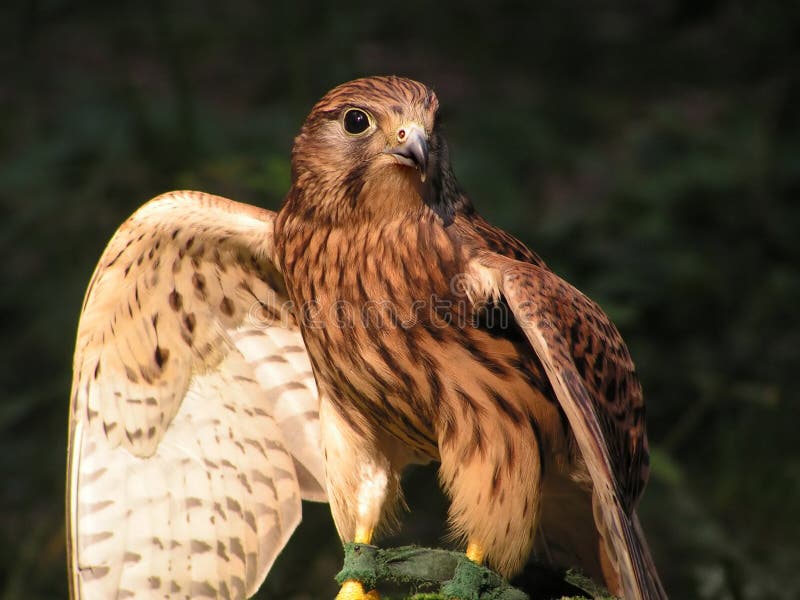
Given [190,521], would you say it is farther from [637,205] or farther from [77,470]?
[637,205]

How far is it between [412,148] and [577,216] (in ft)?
10.3

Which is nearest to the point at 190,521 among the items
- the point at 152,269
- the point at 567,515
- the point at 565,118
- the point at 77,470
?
the point at 77,470

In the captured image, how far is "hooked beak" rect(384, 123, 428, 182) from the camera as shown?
2705mm

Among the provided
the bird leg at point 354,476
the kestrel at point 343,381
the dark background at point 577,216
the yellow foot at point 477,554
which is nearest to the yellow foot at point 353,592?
the kestrel at point 343,381

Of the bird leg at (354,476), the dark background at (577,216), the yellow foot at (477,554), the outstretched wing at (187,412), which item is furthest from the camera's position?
the dark background at (577,216)

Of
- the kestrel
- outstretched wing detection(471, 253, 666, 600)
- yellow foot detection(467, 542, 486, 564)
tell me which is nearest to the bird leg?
the kestrel

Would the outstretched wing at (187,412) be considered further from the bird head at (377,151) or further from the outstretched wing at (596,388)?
the outstretched wing at (596,388)

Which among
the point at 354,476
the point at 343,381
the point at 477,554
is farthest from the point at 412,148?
the point at 477,554

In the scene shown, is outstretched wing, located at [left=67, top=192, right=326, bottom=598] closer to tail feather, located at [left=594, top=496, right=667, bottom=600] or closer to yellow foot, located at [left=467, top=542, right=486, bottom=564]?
yellow foot, located at [left=467, top=542, right=486, bottom=564]

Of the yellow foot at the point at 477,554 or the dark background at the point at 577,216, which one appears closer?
the yellow foot at the point at 477,554

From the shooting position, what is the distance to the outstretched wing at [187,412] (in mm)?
3201

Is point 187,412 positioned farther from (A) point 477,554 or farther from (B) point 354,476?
A: (A) point 477,554

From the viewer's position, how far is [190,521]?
10.8ft

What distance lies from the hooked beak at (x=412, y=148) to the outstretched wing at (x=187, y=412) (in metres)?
0.61
